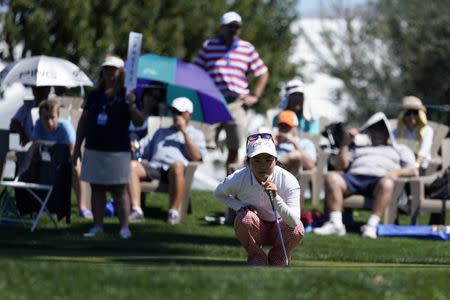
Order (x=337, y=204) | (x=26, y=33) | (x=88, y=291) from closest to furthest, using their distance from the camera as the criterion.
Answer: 1. (x=88, y=291)
2. (x=337, y=204)
3. (x=26, y=33)

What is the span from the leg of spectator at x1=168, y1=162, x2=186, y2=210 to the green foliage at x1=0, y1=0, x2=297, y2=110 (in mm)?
10602

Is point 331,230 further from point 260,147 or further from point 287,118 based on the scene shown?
point 260,147

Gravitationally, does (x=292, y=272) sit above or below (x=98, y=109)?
below

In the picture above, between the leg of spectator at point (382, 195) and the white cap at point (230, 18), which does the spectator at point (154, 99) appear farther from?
the leg of spectator at point (382, 195)

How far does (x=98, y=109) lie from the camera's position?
14.8 meters

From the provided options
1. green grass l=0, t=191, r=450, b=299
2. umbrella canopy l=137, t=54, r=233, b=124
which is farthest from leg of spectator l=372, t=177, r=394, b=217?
umbrella canopy l=137, t=54, r=233, b=124

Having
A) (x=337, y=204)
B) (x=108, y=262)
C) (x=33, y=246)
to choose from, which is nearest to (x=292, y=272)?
(x=108, y=262)

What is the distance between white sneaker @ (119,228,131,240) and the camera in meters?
14.7

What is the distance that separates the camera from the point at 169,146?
1697 cm

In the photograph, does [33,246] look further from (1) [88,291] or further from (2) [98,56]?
(2) [98,56]

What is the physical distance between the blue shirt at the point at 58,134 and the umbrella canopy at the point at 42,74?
0.64 meters

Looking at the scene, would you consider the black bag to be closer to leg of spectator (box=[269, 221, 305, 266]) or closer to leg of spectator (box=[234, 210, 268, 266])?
leg of spectator (box=[269, 221, 305, 266])

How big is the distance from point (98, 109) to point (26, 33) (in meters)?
12.6

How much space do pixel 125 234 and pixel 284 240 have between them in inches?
158
